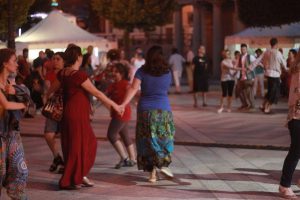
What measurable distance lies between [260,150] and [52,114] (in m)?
4.57

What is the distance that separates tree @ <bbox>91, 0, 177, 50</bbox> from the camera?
3659 cm

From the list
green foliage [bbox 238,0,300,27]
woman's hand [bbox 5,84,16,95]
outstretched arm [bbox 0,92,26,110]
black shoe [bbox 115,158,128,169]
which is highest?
green foliage [bbox 238,0,300,27]

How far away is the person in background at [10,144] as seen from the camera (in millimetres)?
6992

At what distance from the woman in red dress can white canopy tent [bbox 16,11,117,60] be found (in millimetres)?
14693

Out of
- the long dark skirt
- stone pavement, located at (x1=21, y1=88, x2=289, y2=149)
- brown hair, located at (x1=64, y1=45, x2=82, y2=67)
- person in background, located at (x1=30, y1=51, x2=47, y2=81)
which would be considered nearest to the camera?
brown hair, located at (x1=64, y1=45, x2=82, y2=67)

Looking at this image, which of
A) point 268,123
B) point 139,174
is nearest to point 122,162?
point 139,174

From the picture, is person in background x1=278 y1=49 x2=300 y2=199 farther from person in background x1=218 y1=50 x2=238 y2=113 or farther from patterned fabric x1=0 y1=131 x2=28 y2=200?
person in background x1=218 y1=50 x2=238 y2=113

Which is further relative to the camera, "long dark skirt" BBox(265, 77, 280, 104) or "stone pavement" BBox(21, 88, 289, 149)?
"long dark skirt" BBox(265, 77, 280, 104)

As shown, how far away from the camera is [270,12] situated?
25.5m

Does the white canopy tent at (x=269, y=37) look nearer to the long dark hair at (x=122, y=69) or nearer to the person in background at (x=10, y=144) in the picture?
the long dark hair at (x=122, y=69)

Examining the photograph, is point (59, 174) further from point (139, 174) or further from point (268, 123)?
point (268, 123)

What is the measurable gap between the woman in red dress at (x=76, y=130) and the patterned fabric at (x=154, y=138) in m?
0.55

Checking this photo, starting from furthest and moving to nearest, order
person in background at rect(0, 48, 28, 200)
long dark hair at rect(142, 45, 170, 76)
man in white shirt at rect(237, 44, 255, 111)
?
man in white shirt at rect(237, 44, 255, 111)
long dark hair at rect(142, 45, 170, 76)
person in background at rect(0, 48, 28, 200)

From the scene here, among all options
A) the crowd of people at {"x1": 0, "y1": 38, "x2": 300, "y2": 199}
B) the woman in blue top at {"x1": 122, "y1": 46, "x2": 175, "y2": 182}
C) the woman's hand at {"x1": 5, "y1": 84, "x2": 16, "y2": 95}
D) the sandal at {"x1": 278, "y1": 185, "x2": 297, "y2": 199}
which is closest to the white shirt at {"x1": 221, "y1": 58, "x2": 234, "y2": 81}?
the crowd of people at {"x1": 0, "y1": 38, "x2": 300, "y2": 199}
